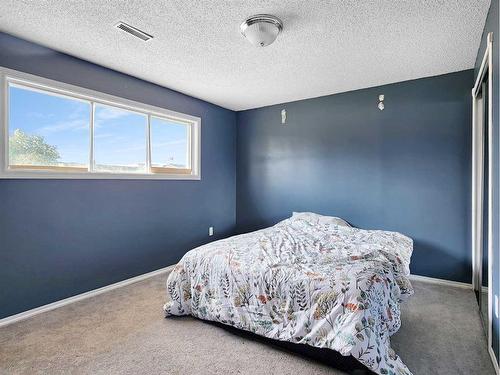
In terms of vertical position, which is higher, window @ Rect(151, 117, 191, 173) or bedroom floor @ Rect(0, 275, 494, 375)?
window @ Rect(151, 117, 191, 173)

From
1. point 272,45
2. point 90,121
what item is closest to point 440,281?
point 272,45

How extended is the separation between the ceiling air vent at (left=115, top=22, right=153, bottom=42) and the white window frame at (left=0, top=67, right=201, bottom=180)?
92cm

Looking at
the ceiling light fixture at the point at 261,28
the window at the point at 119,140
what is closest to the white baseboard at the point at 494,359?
the ceiling light fixture at the point at 261,28

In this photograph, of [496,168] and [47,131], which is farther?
[47,131]

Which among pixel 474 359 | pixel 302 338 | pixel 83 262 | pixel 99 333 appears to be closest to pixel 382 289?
pixel 302 338

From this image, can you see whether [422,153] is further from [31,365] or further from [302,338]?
[31,365]

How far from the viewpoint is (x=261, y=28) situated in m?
2.18

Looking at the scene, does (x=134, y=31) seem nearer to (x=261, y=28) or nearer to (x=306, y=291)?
(x=261, y=28)

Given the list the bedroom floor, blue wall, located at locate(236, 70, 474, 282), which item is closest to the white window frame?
blue wall, located at locate(236, 70, 474, 282)

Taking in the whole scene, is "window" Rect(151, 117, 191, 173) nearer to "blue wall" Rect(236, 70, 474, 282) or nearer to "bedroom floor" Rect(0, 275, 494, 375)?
"blue wall" Rect(236, 70, 474, 282)

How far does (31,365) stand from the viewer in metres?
1.79

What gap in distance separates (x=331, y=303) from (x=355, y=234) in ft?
4.78

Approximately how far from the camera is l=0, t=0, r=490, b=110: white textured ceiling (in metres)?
2.02

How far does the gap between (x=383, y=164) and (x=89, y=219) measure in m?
3.49
